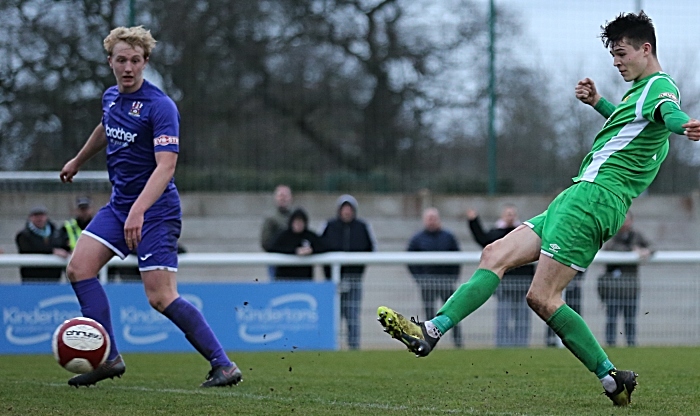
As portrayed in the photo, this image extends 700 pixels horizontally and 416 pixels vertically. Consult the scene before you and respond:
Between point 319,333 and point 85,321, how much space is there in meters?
5.37

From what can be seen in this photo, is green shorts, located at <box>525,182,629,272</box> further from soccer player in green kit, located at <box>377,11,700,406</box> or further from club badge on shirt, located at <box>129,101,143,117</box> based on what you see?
club badge on shirt, located at <box>129,101,143,117</box>

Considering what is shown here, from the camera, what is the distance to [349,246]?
12602mm

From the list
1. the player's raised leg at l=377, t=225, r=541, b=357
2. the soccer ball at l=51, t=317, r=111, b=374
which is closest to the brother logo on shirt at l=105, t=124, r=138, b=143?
the soccer ball at l=51, t=317, r=111, b=374

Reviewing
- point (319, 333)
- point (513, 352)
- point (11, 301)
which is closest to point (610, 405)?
point (513, 352)

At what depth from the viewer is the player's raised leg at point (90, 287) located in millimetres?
6703

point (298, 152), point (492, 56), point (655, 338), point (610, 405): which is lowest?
point (655, 338)

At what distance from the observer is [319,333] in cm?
1149

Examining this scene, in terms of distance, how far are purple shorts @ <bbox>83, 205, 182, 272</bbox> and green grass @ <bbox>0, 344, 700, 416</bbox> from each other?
2.74ft

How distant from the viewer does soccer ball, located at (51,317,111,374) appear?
20.2 feet

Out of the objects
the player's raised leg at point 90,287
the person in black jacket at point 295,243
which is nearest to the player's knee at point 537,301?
the player's raised leg at point 90,287

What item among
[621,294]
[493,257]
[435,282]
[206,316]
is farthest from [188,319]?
[621,294]

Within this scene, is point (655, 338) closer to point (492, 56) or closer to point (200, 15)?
point (492, 56)

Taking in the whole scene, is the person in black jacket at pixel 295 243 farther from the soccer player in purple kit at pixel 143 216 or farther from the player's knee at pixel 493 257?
the player's knee at pixel 493 257

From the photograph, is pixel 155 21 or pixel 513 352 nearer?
pixel 513 352
